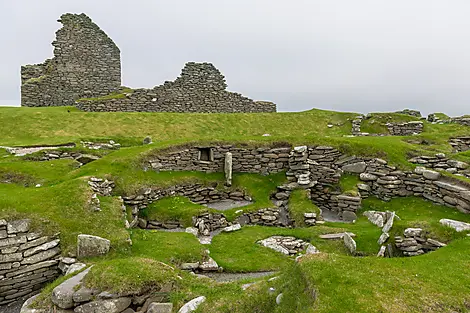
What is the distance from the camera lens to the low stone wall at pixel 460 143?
86.6ft

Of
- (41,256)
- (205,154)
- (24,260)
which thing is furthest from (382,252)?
(24,260)

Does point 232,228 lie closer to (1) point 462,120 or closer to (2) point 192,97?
(2) point 192,97

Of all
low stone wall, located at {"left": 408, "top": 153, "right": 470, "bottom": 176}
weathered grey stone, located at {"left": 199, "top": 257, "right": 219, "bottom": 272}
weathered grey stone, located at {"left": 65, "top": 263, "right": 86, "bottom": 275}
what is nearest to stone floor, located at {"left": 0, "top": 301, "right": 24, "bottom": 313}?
weathered grey stone, located at {"left": 65, "top": 263, "right": 86, "bottom": 275}

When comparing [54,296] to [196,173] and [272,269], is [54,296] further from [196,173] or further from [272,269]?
[196,173]

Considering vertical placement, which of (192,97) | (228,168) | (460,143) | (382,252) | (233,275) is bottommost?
(233,275)

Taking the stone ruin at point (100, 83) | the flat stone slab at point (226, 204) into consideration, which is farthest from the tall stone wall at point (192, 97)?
the flat stone slab at point (226, 204)

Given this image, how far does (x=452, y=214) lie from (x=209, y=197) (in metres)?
13.9

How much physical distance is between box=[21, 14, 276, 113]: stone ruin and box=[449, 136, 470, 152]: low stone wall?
1900 centimetres

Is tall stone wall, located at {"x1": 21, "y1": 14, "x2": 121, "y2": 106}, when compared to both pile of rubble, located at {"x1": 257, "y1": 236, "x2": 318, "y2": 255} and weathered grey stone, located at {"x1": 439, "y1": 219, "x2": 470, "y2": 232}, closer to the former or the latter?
pile of rubble, located at {"x1": 257, "y1": 236, "x2": 318, "y2": 255}

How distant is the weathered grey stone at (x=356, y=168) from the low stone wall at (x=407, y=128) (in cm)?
1387

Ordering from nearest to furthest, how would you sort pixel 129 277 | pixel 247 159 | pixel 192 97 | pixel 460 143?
pixel 129 277, pixel 247 159, pixel 460 143, pixel 192 97

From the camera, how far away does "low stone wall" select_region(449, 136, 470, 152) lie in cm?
2638

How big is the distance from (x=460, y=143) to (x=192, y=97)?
84.9 feet

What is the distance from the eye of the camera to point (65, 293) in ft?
31.3
